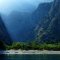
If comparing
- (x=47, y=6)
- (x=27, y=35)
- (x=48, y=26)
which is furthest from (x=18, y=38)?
(x=47, y=6)

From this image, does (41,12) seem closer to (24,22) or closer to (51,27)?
(24,22)

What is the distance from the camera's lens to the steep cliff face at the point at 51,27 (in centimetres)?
12587

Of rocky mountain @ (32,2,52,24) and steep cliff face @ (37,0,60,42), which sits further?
rocky mountain @ (32,2,52,24)

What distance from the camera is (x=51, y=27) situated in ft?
447

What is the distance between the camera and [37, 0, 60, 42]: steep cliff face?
125869 millimetres

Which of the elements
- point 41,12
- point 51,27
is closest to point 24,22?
point 41,12

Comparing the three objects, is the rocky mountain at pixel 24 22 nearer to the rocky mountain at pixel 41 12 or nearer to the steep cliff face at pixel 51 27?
the rocky mountain at pixel 41 12

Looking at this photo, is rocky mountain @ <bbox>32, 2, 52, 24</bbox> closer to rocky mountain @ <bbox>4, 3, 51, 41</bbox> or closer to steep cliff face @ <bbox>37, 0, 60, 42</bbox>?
rocky mountain @ <bbox>4, 3, 51, 41</bbox>

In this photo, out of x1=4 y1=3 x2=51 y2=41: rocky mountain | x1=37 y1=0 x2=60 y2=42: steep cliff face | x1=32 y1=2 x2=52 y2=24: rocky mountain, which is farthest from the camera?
x1=32 y1=2 x2=52 y2=24: rocky mountain

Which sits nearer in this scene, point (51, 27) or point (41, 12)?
point (51, 27)

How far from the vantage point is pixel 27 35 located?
152 m

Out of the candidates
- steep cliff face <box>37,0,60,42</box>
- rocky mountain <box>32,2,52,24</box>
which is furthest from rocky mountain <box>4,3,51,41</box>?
steep cliff face <box>37,0,60,42</box>

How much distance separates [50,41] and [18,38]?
1220 inches

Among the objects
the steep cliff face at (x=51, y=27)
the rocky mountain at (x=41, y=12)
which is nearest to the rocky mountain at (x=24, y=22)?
the rocky mountain at (x=41, y=12)
